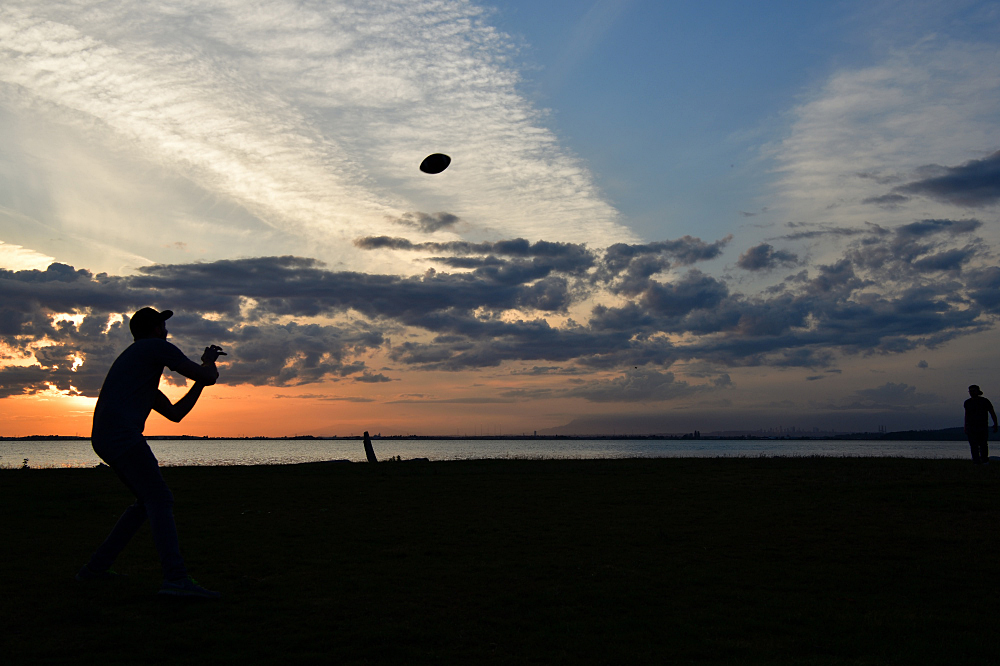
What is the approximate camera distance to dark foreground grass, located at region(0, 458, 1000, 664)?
557 cm

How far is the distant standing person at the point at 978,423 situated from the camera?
67.0 ft

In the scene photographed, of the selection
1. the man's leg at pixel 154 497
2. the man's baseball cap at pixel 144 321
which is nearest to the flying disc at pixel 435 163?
the man's baseball cap at pixel 144 321

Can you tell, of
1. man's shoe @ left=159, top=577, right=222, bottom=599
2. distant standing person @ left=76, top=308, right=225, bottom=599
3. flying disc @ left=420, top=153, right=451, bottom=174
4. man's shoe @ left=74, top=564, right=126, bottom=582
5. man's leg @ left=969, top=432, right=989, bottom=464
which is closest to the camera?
man's shoe @ left=159, top=577, right=222, bottom=599

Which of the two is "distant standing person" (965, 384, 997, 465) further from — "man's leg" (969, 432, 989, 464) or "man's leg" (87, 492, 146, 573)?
"man's leg" (87, 492, 146, 573)

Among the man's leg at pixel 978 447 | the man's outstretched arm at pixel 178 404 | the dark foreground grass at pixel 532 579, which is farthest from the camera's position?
the man's leg at pixel 978 447

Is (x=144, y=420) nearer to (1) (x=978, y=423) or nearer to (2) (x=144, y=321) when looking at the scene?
(2) (x=144, y=321)

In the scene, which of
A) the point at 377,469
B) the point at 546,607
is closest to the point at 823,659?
the point at 546,607

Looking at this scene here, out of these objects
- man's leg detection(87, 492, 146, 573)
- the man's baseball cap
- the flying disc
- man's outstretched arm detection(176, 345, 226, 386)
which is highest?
the flying disc

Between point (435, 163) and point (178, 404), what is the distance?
1099 centimetres

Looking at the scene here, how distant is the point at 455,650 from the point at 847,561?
6.23 meters

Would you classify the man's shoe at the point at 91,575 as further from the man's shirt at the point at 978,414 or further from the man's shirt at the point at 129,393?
the man's shirt at the point at 978,414

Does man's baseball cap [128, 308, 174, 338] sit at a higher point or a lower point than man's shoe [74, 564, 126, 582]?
higher

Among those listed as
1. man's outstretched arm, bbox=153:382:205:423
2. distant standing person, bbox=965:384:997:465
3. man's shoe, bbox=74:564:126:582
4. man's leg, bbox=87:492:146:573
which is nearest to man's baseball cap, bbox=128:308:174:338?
man's outstretched arm, bbox=153:382:205:423

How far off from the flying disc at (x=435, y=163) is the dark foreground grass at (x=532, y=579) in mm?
8264
